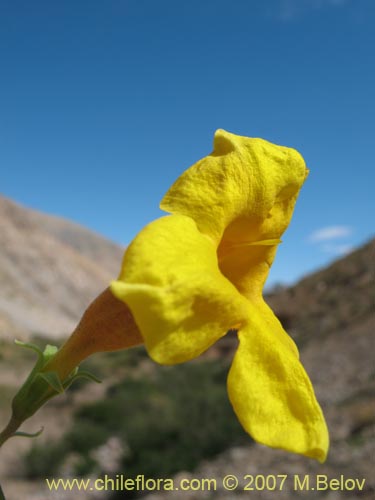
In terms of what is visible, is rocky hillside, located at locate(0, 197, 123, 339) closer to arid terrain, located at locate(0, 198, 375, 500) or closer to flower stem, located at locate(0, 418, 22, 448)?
arid terrain, located at locate(0, 198, 375, 500)

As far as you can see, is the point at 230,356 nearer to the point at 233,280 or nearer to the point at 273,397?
the point at 233,280

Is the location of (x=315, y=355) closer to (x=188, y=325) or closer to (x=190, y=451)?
(x=190, y=451)

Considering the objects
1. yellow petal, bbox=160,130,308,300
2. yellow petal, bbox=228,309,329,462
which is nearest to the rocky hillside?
yellow petal, bbox=160,130,308,300

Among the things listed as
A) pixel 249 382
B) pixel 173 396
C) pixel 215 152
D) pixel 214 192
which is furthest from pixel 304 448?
pixel 173 396

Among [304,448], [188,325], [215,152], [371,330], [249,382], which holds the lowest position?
[371,330]

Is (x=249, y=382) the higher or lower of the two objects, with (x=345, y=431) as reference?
higher

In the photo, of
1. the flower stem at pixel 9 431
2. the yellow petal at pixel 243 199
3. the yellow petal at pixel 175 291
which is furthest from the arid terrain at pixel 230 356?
the yellow petal at pixel 175 291

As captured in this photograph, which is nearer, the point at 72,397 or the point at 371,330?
the point at 371,330
